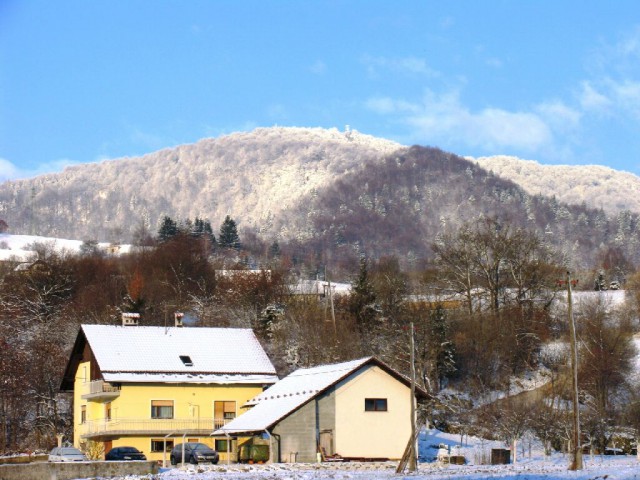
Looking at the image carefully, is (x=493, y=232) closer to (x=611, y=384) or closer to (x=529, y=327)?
(x=529, y=327)

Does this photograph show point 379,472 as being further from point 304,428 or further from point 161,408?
point 161,408

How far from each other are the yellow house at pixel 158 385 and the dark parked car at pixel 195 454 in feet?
21.4

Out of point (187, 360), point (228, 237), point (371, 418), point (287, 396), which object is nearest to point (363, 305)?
point (187, 360)

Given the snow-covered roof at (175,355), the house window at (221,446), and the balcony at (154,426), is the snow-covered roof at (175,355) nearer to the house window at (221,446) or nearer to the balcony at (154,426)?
the balcony at (154,426)

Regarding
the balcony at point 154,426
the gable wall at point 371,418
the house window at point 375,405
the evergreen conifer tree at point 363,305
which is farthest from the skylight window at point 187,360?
the evergreen conifer tree at point 363,305

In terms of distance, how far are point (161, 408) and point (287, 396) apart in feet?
32.3

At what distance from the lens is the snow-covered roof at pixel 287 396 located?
58.1m

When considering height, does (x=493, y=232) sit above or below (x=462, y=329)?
above

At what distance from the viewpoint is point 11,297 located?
106m

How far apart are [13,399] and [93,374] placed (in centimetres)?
1238

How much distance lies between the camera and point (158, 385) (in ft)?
219

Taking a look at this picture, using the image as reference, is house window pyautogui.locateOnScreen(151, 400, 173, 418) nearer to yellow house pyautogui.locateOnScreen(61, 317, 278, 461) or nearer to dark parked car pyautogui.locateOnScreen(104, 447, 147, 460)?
yellow house pyautogui.locateOnScreen(61, 317, 278, 461)

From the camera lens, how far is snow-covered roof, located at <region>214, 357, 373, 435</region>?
191 feet

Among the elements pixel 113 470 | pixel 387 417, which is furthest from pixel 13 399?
pixel 113 470
